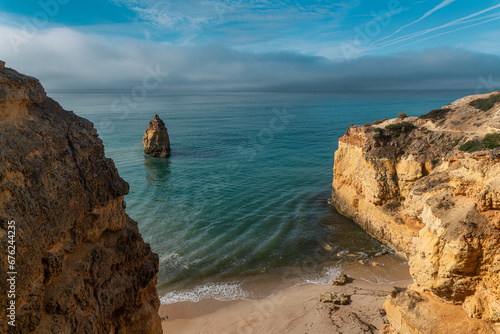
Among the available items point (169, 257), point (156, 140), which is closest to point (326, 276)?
point (169, 257)

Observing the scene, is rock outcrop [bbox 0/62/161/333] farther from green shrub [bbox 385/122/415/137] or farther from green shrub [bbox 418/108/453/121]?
green shrub [bbox 418/108/453/121]

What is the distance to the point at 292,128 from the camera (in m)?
94.6

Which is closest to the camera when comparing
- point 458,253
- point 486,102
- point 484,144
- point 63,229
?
point 63,229

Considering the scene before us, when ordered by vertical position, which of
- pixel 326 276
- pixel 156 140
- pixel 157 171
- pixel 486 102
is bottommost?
pixel 326 276

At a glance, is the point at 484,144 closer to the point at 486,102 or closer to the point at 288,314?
the point at 486,102

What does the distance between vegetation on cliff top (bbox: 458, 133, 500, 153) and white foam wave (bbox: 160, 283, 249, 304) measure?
57.8 ft

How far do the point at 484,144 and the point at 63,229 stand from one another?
71.1 ft

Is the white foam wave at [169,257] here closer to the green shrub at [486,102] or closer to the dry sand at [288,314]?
the dry sand at [288,314]

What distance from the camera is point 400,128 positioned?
Result: 2727 centimetres

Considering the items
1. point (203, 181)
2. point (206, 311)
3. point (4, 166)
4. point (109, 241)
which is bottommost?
point (206, 311)

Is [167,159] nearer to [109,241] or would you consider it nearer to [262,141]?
[262,141]

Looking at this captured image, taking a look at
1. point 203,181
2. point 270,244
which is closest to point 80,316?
point 270,244

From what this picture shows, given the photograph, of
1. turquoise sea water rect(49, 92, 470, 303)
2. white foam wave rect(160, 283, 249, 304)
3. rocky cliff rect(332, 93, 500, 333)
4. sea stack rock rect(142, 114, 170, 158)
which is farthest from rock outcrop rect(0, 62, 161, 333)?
sea stack rock rect(142, 114, 170, 158)

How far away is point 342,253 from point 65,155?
22.7m
